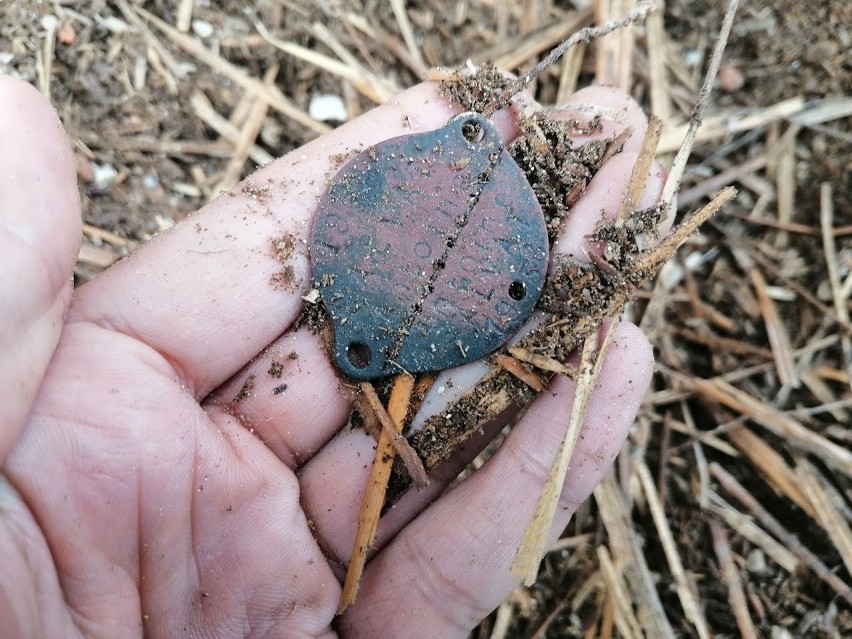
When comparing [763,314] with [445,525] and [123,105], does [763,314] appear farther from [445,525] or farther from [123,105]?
[123,105]

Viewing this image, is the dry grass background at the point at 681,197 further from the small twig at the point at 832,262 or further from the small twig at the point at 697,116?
the small twig at the point at 697,116

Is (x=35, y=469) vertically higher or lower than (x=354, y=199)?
lower

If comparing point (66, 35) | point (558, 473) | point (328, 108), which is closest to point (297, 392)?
point (558, 473)

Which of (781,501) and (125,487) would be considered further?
(781,501)

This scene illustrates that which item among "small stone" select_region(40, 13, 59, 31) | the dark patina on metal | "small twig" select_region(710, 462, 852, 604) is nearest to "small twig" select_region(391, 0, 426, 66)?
the dark patina on metal

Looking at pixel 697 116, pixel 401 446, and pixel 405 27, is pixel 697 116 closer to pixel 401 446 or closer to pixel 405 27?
pixel 401 446

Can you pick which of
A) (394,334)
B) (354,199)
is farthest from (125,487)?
(354,199)
